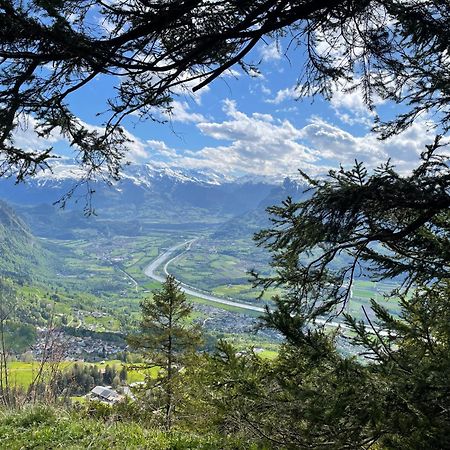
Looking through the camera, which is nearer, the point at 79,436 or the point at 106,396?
the point at 79,436

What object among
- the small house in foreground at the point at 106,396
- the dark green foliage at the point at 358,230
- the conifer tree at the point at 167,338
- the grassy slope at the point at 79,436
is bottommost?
the small house in foreground at the point at 106,396

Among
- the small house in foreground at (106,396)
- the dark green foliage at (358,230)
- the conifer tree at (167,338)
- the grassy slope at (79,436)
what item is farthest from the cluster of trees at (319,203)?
the small house in foreground at (106,396)

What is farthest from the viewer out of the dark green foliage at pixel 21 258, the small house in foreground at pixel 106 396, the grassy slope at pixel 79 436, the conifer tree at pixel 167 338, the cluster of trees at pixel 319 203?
the dark green foliage at pixel 21 258

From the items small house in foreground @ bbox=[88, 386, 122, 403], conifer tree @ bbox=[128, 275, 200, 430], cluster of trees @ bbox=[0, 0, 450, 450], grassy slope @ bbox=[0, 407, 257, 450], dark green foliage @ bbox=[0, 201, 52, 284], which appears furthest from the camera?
dark green foliage @ bbox=[0, 201, 52, 284]

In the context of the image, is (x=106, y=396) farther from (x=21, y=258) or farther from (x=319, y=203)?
(x=21, y=258)

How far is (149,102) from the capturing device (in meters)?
2.58

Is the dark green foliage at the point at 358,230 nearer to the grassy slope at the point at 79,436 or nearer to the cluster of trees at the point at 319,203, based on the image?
the cluster of trees at the point at 319,203

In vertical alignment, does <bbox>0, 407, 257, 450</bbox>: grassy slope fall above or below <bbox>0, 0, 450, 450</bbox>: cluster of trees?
below

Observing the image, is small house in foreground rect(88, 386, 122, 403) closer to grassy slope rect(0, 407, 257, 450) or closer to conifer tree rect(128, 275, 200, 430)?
conifer tree rect(128, 275, 200, 430)

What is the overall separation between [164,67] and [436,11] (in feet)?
5.21

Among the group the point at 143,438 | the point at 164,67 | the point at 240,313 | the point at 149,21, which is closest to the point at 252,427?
the point at 143,438

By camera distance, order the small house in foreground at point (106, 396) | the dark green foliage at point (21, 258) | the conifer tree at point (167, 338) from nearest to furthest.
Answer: the conifer tree at point (167, 338) → the small house in foreground at point (106, 396) → the dark green foliage at point (21, 258)

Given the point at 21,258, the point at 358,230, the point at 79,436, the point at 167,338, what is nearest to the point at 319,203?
the point at 358,230

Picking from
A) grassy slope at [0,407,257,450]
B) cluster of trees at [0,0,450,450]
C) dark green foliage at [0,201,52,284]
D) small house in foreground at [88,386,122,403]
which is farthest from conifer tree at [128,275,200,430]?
dark green foliage at [0,201,52,284]
